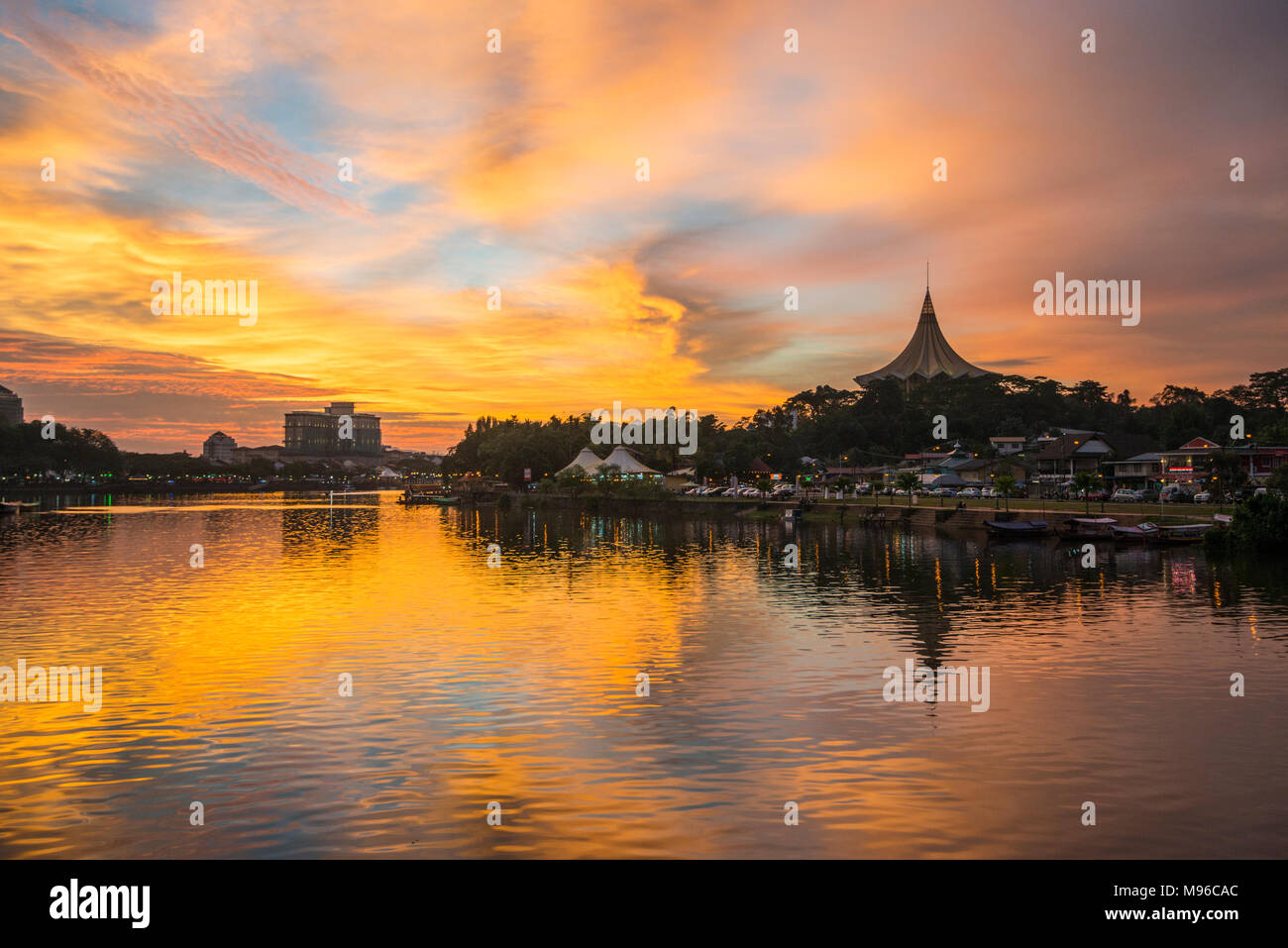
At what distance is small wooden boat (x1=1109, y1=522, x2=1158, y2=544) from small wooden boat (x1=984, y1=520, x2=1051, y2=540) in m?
5.36

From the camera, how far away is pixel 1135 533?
57.9 metres

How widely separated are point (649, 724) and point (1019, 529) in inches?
2177

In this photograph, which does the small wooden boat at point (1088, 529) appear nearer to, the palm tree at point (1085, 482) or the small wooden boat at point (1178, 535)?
the small wooden boat at point (1178, 535)

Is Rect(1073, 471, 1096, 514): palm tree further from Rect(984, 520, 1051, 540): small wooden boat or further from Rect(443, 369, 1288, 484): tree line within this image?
Rect(443, 369, 1288, 484): tree line

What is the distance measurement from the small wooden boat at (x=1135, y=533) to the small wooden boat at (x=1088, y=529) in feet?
2.37

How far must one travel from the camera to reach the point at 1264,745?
52.2 ft

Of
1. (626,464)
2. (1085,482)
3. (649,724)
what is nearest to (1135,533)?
(1085,482)

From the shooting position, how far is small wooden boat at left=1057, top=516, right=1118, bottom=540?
6050cm

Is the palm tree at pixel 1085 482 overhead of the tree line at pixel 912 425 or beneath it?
beneath

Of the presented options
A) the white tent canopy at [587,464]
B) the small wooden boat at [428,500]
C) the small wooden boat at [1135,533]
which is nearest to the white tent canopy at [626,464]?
the white tent canopy at [587,464]

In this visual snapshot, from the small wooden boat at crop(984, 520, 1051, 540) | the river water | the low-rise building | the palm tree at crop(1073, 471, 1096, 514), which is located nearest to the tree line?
the low-rise building

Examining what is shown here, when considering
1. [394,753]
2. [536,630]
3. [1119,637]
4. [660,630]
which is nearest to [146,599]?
[536,630]

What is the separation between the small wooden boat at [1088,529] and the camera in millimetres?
60500
